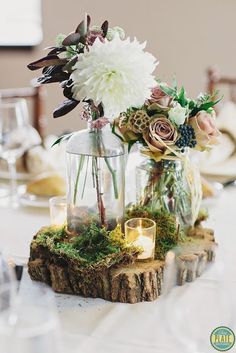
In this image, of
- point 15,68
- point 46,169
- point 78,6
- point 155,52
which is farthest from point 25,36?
point 46,169

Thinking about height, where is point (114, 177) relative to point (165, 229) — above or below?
above

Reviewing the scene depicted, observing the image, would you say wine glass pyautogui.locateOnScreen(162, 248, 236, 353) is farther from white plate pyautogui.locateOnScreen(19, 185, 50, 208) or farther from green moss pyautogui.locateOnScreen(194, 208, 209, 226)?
white plate pyautogui.locateOnScreen(19, 185, 50, 208)

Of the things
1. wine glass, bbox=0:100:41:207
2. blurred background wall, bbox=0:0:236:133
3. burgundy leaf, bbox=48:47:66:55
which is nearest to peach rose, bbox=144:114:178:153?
burgundy leaf, bbox=48:47:66:55

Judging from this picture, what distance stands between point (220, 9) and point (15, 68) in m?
1.35

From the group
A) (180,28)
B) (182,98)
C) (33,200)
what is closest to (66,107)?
(182,98)

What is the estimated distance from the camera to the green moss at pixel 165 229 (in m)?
1.21

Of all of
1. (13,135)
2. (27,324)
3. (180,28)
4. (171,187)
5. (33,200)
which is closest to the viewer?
(27,324)

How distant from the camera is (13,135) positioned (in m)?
1.71

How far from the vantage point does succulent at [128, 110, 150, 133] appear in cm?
118

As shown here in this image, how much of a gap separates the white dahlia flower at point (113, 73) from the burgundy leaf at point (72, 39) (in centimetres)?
4

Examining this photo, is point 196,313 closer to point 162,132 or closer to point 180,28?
point 162,132

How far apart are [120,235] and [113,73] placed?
0.31m

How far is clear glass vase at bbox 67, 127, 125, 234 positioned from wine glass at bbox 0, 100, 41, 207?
492 mm

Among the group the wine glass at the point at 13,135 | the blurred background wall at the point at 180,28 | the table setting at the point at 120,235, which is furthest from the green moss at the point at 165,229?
the blurred background wall at the point at 180,28
